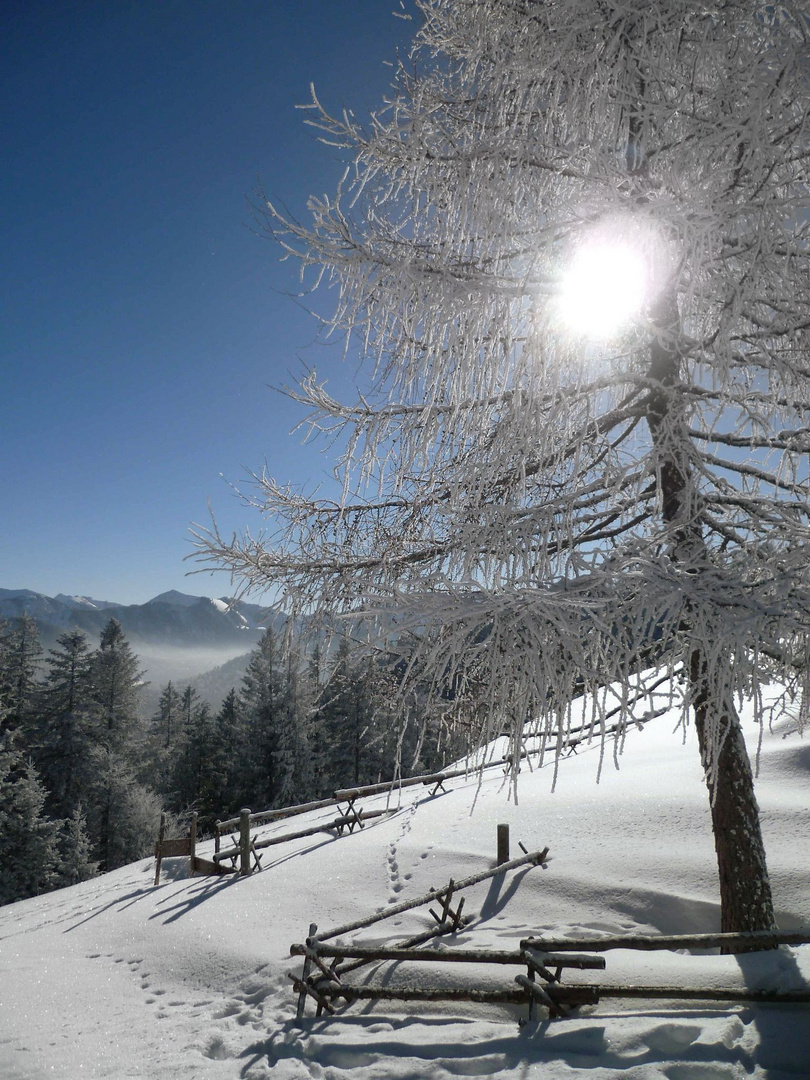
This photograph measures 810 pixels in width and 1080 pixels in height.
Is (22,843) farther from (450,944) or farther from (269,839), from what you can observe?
(450,944)

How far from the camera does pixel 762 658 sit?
5.07m

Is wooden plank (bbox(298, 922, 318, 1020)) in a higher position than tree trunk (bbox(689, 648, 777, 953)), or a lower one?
lower

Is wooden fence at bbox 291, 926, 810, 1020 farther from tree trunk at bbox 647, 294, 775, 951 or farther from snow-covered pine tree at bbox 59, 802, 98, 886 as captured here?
snow-covered pine tree at bbox 59, 802, 98, 886

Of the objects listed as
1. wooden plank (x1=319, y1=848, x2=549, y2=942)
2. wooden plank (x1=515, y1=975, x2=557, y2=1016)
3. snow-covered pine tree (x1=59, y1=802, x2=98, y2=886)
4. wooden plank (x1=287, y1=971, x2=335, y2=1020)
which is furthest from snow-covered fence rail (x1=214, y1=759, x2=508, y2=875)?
snow-covered pine tree (x1=59, y1=802, x2=98, y2=886)

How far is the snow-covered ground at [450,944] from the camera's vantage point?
4.72 meters

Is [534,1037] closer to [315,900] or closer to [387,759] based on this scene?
[315,900]

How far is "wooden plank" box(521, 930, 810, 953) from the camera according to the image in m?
4.94

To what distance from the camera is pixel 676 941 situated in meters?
5.36

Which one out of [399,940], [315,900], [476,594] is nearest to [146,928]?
[315,900]

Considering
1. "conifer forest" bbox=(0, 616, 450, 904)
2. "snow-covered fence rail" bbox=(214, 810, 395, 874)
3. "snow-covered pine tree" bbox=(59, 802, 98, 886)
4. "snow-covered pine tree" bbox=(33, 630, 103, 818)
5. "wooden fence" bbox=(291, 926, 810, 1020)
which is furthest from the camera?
"snow-covered pine tree" bbox=(33, 630, 103, 818)

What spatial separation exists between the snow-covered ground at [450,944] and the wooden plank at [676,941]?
0.73 ft

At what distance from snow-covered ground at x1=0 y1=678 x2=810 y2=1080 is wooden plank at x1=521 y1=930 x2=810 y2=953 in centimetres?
22

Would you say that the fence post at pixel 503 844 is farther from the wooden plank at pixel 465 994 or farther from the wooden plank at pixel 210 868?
the wooden plank at pixel 210 868

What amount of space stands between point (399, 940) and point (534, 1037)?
117 inches
